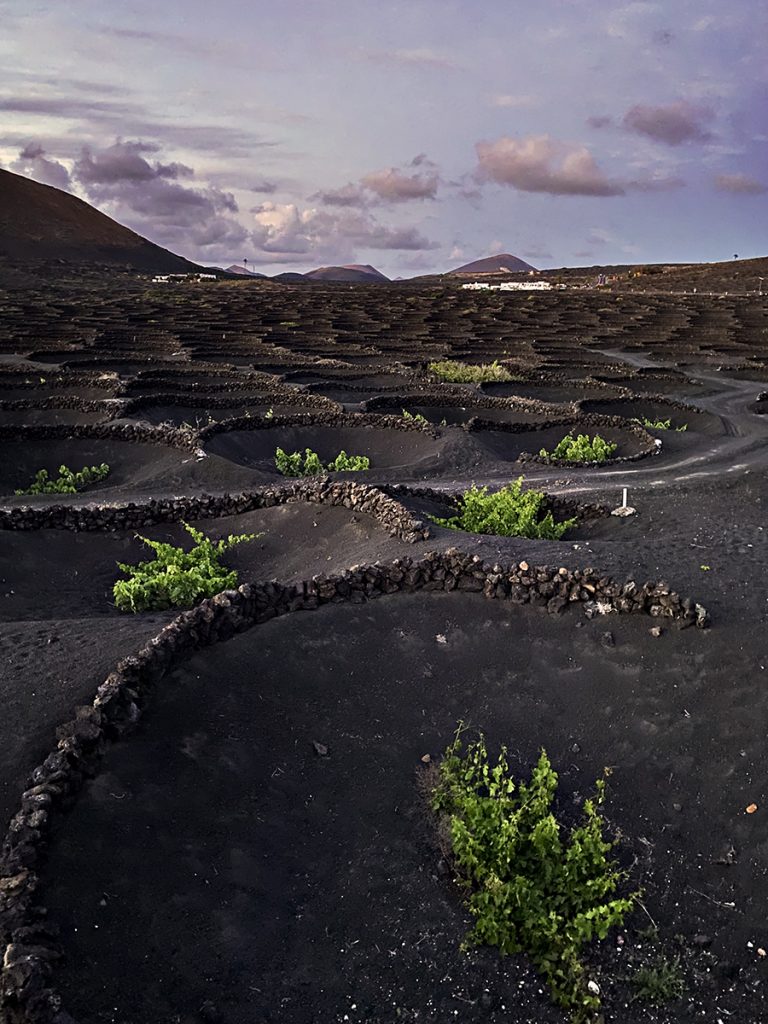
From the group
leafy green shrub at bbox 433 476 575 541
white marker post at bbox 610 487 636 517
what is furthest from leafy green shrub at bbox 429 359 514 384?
leafy green shrub at bbox 433 476 575 541

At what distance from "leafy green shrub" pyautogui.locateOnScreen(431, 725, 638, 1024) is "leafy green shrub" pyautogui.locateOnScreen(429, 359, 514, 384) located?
1244 inches

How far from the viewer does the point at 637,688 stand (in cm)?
1025

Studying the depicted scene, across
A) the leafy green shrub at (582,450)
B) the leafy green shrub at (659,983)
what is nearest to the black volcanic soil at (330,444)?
the leafy green shrub at (582,450)

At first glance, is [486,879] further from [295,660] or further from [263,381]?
[263,381]

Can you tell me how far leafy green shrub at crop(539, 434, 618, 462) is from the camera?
24625mm

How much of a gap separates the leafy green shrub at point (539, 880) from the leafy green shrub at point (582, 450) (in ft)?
55.3

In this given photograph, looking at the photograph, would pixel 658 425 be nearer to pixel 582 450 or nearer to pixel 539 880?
pixel 582 450

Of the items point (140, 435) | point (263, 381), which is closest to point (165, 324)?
point (263, 381)

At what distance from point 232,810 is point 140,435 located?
19.6 m

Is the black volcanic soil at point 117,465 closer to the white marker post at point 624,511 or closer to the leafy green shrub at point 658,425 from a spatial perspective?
the white marker post at point 624,511

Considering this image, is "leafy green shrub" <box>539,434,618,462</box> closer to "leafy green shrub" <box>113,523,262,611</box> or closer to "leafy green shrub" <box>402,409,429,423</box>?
"leafy green shrub" <box>402,409,429,423</box>

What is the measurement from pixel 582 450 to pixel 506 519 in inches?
363

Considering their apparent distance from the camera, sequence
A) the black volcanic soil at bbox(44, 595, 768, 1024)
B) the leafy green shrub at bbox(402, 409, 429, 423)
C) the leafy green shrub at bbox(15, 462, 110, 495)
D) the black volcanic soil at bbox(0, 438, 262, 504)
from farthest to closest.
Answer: the leafy green shrub at bbox(402, 409, 429, 423) → the leafy green shrub at bbox(15, 462, 110, 495) → the black volcanic soil at bbox(0, 438, 262, 504) → the black volcanic soil at bbox(44, 595, 768, 1024)

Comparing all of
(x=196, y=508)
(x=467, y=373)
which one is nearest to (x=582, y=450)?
(x=196, y=508)
